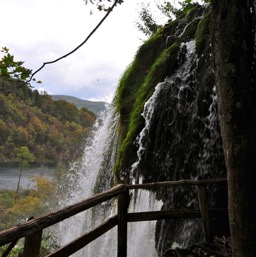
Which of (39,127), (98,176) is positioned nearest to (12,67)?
(98,176)

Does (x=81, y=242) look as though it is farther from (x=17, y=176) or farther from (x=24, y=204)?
(x=17, y=176)

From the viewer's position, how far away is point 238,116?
296 cm

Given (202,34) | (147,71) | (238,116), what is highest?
(202,34)

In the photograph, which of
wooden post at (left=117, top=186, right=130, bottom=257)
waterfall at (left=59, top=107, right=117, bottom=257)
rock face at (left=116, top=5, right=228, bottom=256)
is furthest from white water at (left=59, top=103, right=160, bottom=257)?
wooden post at (left=117, top=186, right=130, bottom=257)

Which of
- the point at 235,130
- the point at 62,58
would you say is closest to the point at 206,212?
the point at 235,130

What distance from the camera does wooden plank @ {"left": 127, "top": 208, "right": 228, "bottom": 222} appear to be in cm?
392

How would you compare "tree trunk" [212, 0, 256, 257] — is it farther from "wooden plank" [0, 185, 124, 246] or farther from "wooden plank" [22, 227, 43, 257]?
"wooden plank" [22, 227, 43, 257]

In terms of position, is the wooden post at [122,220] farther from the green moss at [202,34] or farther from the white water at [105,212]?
the green moss at [202,34]

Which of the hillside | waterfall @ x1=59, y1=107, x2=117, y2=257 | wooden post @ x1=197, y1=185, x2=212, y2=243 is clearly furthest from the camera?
the hillside

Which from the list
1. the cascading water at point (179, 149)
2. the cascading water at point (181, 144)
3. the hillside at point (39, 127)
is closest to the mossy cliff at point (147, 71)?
the cascading water at point (179, 149)

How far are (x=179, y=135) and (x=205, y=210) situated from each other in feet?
7.20

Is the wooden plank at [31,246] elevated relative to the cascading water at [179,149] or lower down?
lower down

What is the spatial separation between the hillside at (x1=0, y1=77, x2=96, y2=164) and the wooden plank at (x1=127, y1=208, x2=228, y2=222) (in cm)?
7408

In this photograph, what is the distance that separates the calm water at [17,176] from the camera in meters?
65.7
